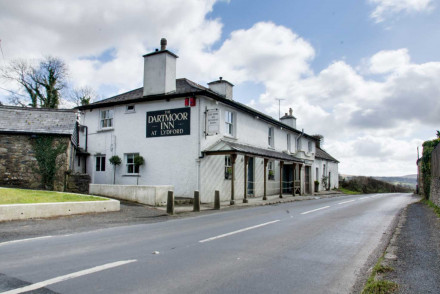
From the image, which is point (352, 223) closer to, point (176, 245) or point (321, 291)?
point (176, 245)

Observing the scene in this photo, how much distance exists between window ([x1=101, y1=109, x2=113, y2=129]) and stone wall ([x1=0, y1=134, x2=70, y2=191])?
514cm

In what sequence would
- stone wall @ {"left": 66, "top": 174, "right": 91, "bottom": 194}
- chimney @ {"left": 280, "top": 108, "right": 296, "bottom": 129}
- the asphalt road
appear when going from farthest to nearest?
chimney @ {"left": 280, "top": 108, "right": 296, "bottom": 129} → stone wall @ {"left": 66, "top": 174, "right": 91, "bottom": 194} → the asphalt road

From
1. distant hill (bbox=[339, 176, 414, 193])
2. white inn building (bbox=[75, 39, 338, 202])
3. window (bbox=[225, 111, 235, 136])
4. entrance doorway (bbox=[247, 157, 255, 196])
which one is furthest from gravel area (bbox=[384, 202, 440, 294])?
distant hill (bbox=[339, 176, 414, 193])

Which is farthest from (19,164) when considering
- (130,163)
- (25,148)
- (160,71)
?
(160,71)

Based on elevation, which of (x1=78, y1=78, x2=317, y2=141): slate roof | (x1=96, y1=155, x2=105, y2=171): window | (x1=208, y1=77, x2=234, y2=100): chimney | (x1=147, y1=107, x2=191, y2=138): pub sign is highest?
(x1=208, y1=77, x2=234, y2=100): chimney

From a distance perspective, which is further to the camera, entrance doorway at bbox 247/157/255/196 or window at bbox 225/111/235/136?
entrance doorway at bbox 247/157/255/196

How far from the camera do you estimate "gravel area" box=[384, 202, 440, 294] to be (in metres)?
4.25

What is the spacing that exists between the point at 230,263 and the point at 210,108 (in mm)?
14376

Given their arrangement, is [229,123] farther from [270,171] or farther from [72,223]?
[72,223]

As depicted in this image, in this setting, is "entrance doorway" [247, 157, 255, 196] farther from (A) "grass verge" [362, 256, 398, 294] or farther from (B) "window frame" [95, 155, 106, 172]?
(A) "grass verge" [362, 256, 398, 294]

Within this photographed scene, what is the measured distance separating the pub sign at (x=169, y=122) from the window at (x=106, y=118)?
3.48 m

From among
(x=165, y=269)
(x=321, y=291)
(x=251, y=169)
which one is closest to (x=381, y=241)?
(x=321, y=291)

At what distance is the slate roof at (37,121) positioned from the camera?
18391 mm

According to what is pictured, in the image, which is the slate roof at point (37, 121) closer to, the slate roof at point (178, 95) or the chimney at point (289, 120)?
the slate roof at point (178, 95)
